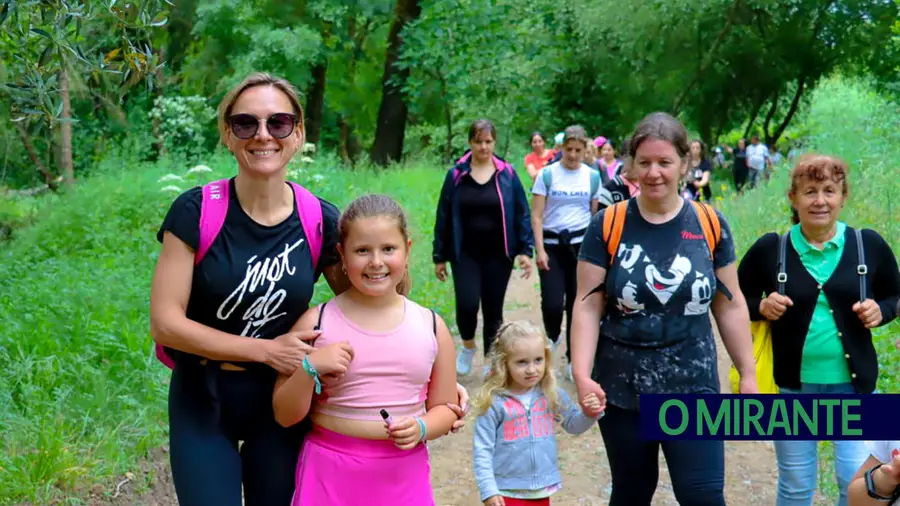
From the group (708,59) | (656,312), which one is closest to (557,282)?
(656,312)

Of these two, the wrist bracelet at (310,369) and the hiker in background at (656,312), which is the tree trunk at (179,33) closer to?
the hiker in background at (656,312)

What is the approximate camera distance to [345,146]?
3122 cm

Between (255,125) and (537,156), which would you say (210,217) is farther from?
(537,156)

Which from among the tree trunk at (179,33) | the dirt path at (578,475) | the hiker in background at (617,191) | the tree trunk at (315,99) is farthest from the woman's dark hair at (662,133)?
the tree trunk at (179,33)

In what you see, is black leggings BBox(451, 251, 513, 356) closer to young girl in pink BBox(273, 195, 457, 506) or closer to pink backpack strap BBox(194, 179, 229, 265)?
young girl in pink BBox(273, 195, 457, 506)

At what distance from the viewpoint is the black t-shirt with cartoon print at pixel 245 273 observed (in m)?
3.15

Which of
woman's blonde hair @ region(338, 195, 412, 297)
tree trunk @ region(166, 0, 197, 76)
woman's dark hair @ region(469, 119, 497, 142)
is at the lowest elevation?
woman's blonde hair @ region(338, 195, 412, 297)

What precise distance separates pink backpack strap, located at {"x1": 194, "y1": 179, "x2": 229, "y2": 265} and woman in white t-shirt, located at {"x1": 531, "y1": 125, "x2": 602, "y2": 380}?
16.3 ft

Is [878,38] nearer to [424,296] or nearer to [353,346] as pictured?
[424,296]

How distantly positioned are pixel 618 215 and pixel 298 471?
1591mm

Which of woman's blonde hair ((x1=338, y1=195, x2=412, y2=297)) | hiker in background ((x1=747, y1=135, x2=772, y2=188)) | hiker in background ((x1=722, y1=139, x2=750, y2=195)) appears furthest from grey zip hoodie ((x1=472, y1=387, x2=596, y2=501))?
hiker in background ((x1=722, y1=139, x2=750, y2=195))

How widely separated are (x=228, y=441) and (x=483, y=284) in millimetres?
4708

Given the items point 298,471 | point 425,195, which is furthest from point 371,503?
point 425,195

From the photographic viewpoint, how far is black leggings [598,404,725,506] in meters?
3.80
